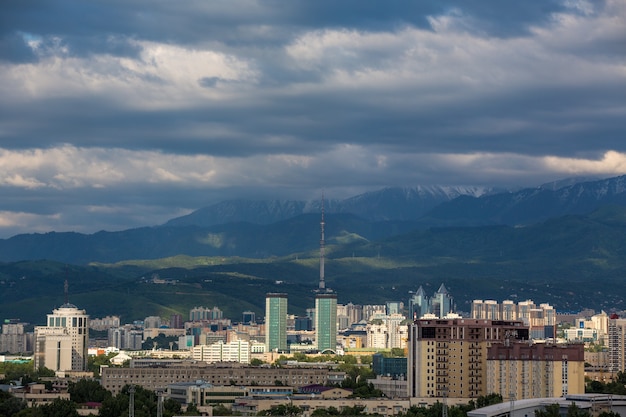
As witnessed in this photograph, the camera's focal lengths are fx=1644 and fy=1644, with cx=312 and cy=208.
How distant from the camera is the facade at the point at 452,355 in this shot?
358 ft

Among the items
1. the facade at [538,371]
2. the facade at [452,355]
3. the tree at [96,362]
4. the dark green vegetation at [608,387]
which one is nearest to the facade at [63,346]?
the tree at [96,362]

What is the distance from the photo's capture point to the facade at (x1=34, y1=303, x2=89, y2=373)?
174 m

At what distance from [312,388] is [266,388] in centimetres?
568

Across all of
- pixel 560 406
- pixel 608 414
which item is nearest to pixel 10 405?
pixel 560 406

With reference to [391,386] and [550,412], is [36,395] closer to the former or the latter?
[391,386]

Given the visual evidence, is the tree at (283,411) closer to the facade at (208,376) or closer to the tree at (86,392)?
the tree at (86,392)

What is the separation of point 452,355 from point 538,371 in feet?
31.0

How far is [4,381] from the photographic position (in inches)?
5364

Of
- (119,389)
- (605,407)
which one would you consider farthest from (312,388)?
(605,407)

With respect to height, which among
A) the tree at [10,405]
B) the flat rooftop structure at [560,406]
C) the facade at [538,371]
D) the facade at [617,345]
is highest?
the facade at [617,345]

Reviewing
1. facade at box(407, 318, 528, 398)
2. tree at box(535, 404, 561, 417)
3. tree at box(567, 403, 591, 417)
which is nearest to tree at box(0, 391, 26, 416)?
facade at box(407, 318, 528, 398)

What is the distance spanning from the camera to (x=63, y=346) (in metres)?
176

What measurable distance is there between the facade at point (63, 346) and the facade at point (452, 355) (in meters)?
64.9

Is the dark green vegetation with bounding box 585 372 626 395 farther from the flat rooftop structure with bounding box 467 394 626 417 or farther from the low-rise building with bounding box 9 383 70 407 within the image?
the low-rise building with bounding box 9 383 70 407
